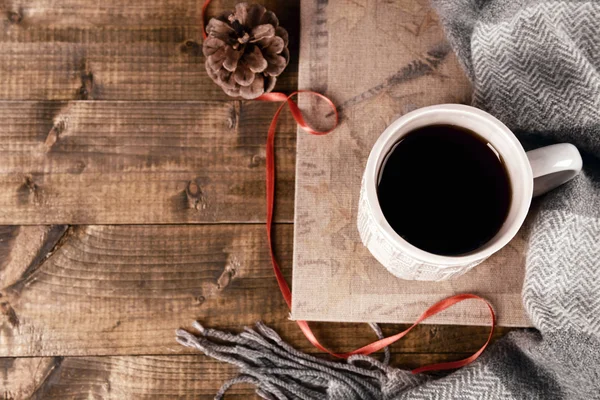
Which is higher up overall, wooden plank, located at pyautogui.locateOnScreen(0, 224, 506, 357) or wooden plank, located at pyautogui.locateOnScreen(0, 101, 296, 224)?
wooden plank, located at pyautogui.locateOnScreen(0, 101, 296, 224)

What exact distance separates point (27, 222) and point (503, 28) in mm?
552

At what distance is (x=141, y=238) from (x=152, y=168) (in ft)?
0.27

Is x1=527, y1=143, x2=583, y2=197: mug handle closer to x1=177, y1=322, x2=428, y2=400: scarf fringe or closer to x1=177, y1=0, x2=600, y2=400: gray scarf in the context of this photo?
x1=177, y1=0, x2=600, y2=400: gray scarf

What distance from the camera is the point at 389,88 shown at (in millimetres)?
533

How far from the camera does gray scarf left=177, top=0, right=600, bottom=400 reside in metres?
0.46

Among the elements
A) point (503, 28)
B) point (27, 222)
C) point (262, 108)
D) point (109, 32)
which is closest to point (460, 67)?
point (503, 28)

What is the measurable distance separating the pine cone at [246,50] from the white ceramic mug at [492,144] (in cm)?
21

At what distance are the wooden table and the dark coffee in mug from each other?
20 cm

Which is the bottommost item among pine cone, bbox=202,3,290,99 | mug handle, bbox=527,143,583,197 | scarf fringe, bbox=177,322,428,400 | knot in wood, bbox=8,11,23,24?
Result: scarf fringe, bbox=177,322,428,400

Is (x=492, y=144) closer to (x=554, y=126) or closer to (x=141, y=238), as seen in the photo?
(x=554, y=126)

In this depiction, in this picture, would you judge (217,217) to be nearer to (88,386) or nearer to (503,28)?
(88,386)

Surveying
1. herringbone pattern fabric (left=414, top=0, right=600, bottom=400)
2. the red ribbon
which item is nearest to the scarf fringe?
the red ribbon

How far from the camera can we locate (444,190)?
16.5 inches

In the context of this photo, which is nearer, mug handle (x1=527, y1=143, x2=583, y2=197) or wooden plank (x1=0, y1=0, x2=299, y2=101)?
mug handle (x1=527, y1=143, x2=583, y2=197)
